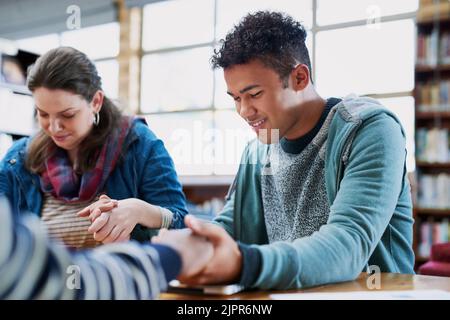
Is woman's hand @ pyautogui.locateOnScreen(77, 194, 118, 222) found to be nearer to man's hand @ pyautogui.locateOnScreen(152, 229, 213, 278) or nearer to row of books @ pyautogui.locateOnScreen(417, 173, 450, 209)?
man's hand @ pyautogui.locateOnScreen(152, 229, 213, 278)

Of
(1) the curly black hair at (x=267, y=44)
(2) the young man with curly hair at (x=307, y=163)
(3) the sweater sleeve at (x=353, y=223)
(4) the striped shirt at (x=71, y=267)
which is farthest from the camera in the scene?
(1) the curly black hair at (x=267, y=44)

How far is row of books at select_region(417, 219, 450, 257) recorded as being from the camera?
2471 millimetres

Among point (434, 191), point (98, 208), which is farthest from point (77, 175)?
point (434, 191)

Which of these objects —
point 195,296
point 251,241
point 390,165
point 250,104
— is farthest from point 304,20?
point 195,296

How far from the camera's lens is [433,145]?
2.44 meters

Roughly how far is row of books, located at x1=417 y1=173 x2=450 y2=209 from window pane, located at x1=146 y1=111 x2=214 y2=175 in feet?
5.26

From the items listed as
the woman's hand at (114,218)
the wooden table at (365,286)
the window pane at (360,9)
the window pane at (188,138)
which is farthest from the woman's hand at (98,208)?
the window pane at (360,9)

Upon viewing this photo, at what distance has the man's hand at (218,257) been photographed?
2.08 ft

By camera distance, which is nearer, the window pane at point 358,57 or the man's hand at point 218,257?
the man's hand at point 218,257

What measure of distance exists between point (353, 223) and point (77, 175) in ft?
1.56

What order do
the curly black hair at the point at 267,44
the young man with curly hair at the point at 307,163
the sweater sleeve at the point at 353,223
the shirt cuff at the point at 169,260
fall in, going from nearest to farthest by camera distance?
1. the shirt cuff at the point at 169,260
2. the sweater sleeve at the point at 353,223
3. the young man with curly hair at the point at 307,163
4. the curly black hair at the point at 267,44

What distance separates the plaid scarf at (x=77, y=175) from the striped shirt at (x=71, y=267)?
332 millimetres

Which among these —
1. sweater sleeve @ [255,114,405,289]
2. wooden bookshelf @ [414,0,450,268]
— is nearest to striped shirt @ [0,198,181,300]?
sweater sleeve @ [255,114,405,289]

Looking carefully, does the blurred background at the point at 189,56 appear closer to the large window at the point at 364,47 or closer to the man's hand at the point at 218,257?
the large window at the point at 364,47
